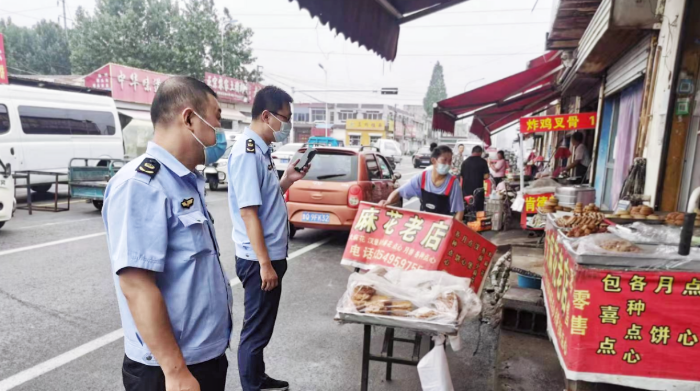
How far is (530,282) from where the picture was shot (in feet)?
13.0

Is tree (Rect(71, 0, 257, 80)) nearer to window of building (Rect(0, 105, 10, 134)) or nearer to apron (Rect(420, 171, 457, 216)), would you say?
window of building (Rect(0, 105, 10, 134))

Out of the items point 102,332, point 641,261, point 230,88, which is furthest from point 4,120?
point 230,88

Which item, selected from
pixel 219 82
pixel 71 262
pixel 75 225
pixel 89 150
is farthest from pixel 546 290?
pixel 219 82

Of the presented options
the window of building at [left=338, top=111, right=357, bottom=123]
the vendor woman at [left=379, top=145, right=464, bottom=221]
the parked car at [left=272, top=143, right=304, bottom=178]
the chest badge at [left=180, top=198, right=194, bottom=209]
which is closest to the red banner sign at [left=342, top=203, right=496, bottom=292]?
the vendor woman at [left=379, top=145, right=464, bottom=221]

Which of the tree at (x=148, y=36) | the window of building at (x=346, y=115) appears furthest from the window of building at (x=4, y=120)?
the window of building at (x=346, y=115)

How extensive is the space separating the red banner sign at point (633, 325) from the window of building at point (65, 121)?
37.7ft

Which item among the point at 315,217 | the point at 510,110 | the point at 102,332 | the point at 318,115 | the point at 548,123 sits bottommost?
the point at 102,332

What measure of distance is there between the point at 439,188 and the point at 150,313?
3231 mm

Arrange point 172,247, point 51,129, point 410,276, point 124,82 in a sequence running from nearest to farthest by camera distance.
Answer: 1. point 172,247
2. point 410,276
3. point 51,129
4. point 124,82

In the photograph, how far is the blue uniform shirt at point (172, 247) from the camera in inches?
48.1

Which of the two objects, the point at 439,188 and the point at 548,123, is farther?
the point at 548,123

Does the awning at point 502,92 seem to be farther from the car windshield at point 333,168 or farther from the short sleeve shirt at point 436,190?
the short sleeve shirt at point 436,190

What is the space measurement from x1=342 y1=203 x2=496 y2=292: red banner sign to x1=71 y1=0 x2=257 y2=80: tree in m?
28.0

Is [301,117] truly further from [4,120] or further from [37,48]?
[4,120]
